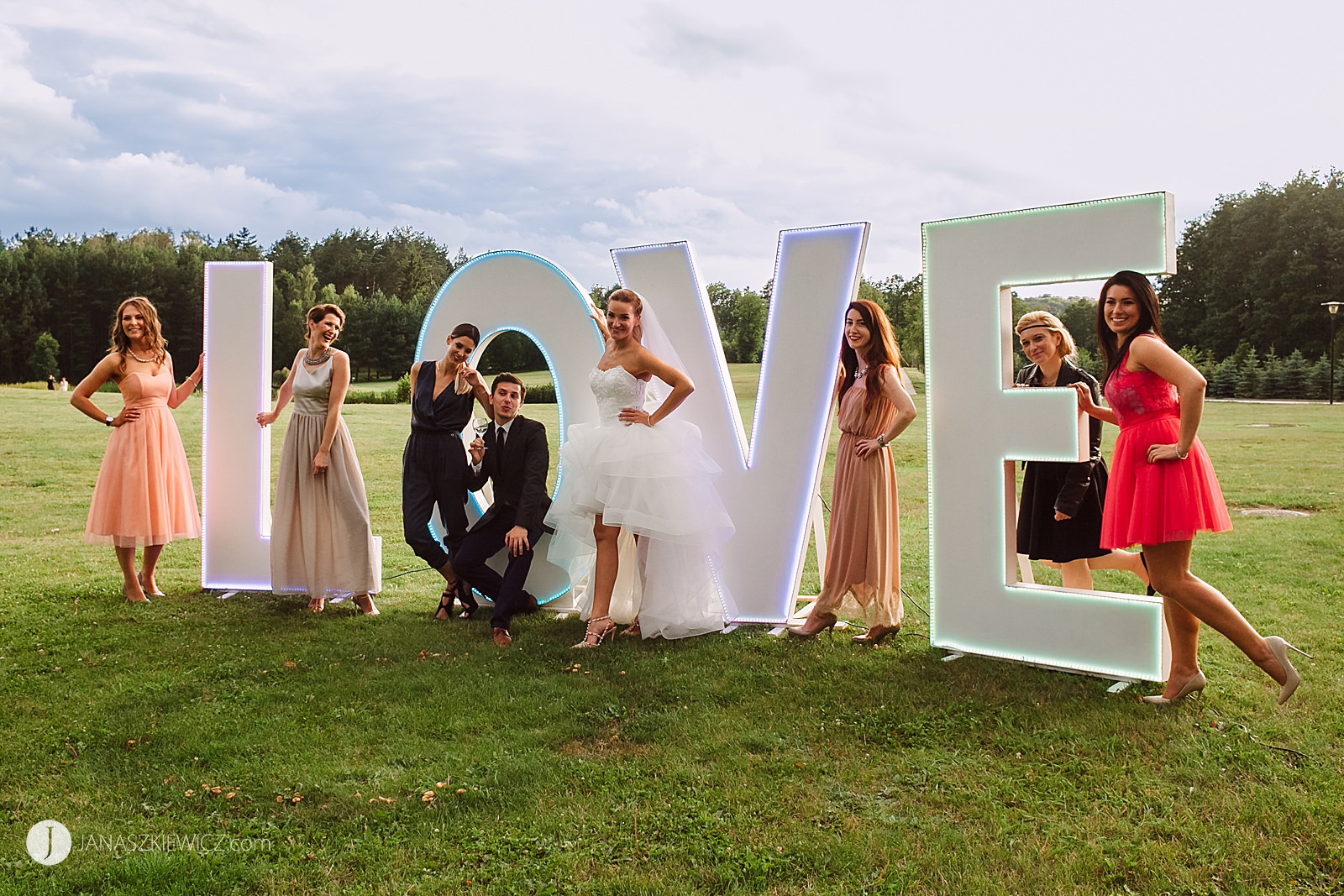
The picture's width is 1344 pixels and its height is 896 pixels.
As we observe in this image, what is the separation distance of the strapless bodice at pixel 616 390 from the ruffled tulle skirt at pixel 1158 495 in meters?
3.24

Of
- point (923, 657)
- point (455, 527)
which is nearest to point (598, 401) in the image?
point (455, 527)

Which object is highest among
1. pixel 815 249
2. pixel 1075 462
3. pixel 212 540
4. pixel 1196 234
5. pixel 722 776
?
pixel 1196 234

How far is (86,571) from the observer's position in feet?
30.5

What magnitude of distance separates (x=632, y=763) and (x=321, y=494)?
165 inches

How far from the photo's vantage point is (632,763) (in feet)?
14.9

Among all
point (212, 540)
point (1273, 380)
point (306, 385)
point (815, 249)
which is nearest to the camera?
point (815, 249)

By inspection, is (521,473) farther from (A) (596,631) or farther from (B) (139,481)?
(B) (139,481)

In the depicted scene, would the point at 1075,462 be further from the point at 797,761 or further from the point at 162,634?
the point at 162,634

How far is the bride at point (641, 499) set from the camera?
256 inches

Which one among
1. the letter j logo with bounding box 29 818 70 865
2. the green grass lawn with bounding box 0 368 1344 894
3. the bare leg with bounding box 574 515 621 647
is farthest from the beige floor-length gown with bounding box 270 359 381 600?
the letter j logo with bounding box 29 818 70 865

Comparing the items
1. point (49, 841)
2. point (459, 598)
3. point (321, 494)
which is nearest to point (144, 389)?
point (321, 494)

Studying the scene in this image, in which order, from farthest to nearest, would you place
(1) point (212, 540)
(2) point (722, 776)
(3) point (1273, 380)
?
(3) point (1273, 380), (1) point (212, 540), (2) point (722, 776)

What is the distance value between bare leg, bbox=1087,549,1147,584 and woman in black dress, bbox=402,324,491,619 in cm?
475

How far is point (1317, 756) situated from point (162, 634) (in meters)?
7.47
